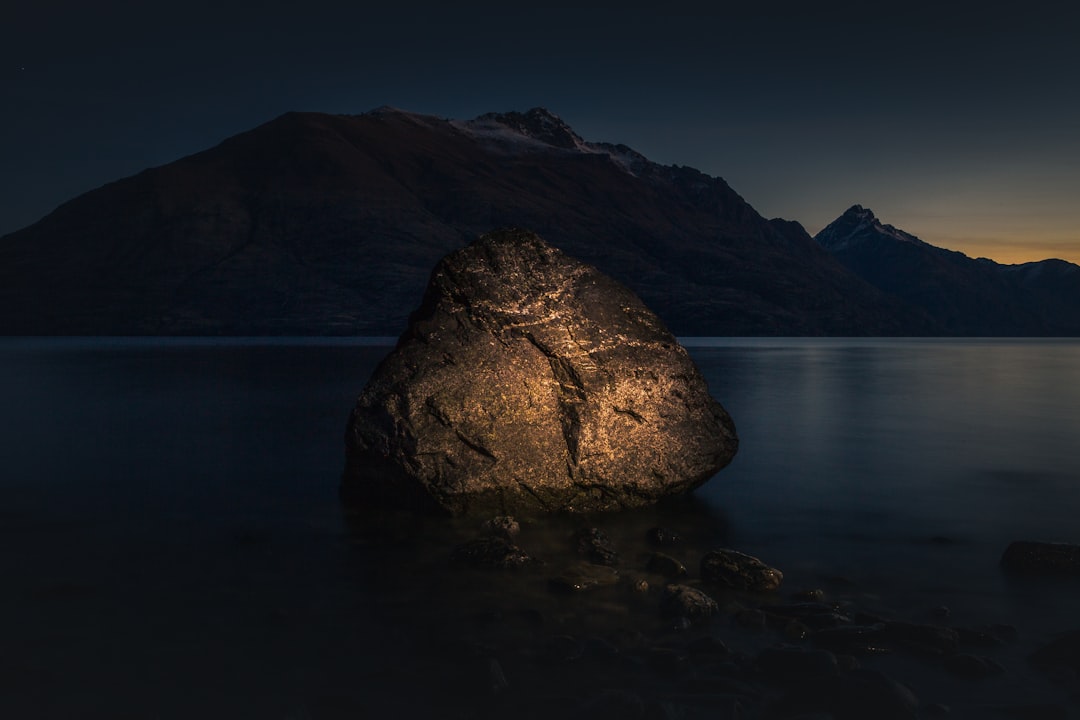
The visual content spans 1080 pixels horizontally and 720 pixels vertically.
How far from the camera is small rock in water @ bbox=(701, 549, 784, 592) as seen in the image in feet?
29.1

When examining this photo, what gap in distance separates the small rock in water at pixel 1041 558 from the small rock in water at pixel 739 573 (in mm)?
3606

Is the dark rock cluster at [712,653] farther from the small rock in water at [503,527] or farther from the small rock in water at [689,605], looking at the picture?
the small rock in water at [503,527]

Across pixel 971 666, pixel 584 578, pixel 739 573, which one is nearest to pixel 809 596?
pixel 739 573

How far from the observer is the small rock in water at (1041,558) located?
31.4 feet

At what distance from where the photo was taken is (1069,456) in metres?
20.7

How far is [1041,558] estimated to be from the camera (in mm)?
9828

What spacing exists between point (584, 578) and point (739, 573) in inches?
78.2

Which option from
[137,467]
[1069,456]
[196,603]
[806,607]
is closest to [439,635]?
[196,603]

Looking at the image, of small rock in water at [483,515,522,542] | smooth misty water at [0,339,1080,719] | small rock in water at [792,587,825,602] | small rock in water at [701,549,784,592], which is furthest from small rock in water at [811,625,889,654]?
small rock in water at [483,515,522,542]

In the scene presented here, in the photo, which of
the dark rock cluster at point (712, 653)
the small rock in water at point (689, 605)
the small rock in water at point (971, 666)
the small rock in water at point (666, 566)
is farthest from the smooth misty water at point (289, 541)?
the small rock in water at point (689, 605)

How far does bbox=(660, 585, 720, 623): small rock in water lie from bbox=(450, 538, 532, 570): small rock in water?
2.40m

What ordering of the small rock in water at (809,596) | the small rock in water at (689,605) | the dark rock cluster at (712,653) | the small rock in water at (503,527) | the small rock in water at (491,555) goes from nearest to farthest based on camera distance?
the dark rock cluster at (712,653) < the small rock in water at (689,605) < the small rock in water at (809,596) < the small rock in water at (491,555) < the small rock in water at (503,527)

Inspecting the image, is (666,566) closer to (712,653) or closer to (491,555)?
(491,555)

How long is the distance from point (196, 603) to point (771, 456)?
16.3m
